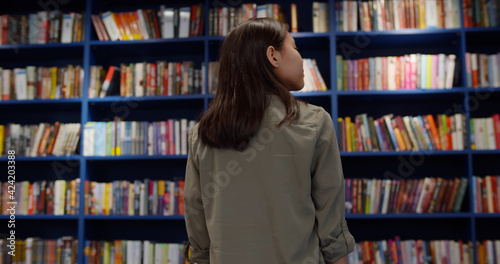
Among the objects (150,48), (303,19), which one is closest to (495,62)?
(303,19)

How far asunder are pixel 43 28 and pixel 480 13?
287 centimetres

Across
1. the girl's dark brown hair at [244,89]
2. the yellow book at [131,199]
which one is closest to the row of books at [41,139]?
the yellow book at [131,199]

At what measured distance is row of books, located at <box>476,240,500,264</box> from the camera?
2484 mm

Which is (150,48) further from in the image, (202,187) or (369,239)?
(202,187)

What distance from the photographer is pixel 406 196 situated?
2.56 meters

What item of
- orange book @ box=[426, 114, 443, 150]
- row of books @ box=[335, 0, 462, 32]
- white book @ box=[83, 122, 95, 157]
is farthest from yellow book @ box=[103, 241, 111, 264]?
orange book @ box=[426, 114, 443, 150]

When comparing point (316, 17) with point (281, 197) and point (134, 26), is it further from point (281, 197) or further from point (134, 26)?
point (281, 197)

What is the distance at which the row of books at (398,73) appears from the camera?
2.61 metres

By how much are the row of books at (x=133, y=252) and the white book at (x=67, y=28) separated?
4.48 ft

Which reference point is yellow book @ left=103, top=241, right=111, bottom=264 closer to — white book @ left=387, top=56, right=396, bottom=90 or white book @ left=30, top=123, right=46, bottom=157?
white book @ left=30, top=123, right=46, bottom=157

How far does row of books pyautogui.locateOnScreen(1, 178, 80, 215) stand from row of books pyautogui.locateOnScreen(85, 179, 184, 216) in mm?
93

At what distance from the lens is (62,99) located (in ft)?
9.28

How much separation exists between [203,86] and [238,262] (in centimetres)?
200

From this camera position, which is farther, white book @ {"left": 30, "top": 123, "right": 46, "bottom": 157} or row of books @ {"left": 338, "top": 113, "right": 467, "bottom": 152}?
white book @ {"left": 30, "top": 123, "right": 46, "bottom": 157}
